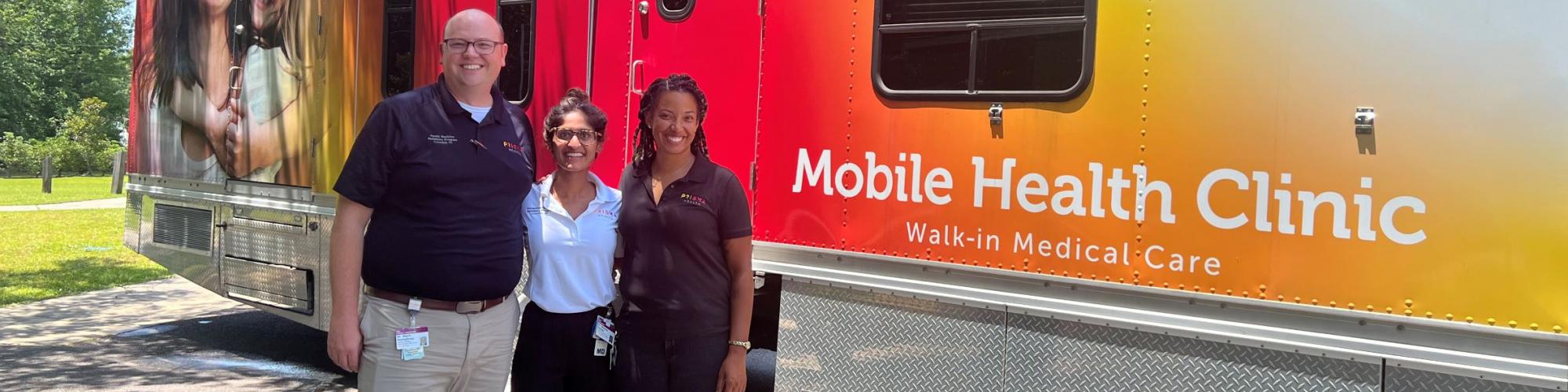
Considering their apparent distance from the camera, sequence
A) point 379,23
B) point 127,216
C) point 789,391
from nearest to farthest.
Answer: point 789,391 < point 379,23 < point 127,216

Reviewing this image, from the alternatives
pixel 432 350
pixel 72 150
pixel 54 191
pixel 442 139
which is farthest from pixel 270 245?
pixel 72 150

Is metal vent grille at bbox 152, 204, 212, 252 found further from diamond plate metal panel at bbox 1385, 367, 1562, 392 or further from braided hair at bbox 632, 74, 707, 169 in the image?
diamond plate metal panel at bbox 1385, 367, 1562, 392

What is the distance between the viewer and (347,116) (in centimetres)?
535

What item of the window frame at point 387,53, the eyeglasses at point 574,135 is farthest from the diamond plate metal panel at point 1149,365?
the window frame at point 387,53

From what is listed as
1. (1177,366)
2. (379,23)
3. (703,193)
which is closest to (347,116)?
(379,23)

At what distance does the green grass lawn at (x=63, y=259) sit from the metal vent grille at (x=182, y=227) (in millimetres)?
3447

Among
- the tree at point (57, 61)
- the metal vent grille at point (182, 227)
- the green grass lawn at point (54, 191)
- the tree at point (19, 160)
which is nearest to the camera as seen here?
the metal vent grille at point (182, 227)

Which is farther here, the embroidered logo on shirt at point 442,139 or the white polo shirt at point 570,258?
the white polo shirt at point 570,258

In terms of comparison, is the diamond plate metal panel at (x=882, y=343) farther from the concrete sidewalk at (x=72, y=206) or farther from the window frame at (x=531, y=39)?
the concrete sidewalk at (x=72, y=206)

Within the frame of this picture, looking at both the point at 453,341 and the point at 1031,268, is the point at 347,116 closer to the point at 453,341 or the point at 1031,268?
the point at 453,341

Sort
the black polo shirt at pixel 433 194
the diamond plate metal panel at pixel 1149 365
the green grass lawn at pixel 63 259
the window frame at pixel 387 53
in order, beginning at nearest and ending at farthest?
the black polo shirt at pixel 433 194 → the diamond plate metal panel at pixel 1149 365 → the window frame at pixel 387 53 → the green grass lawn at pixel 63 259

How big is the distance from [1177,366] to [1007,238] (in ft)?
2.14

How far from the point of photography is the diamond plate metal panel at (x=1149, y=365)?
3.13m

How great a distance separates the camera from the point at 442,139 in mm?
2750
